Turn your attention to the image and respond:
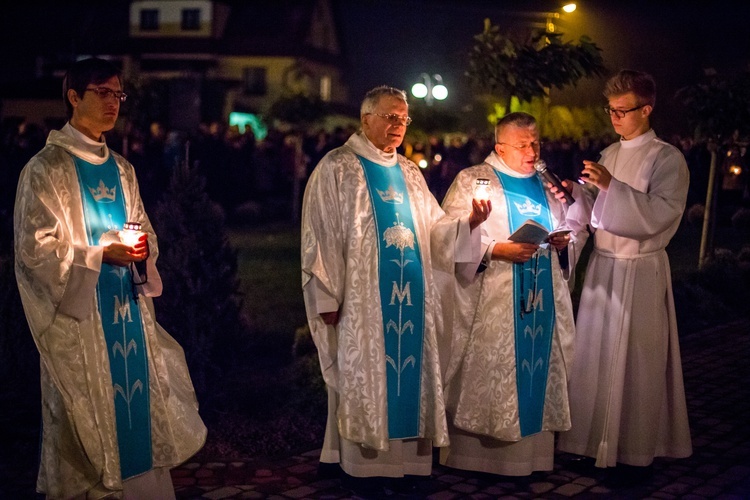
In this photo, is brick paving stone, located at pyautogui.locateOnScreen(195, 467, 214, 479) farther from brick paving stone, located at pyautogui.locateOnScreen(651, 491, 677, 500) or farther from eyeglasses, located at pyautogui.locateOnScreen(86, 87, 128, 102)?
brick paving stone, located at pyautogui.locateOnScreen(651, 491, 677, 500)

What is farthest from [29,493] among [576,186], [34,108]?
[34,108]

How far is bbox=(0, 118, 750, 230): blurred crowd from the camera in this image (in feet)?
48.8

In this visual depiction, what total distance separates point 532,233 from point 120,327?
90.6 inches

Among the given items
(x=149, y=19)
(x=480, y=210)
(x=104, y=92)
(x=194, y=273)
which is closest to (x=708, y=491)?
(x=480, y=210)

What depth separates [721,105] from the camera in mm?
12523

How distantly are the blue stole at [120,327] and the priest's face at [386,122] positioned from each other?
58.0 inches

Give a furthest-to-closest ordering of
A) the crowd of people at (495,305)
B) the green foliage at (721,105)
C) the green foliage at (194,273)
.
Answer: the green foliage at (721,105), the green foliage at (194,273), the crowd of people at (495,305)

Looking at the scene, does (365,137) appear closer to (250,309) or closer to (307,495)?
(307,495)

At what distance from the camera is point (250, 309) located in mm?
10727

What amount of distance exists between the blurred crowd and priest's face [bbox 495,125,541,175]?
27.7 ft

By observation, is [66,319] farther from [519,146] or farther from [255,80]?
[255,80]

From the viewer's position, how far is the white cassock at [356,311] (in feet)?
17.6

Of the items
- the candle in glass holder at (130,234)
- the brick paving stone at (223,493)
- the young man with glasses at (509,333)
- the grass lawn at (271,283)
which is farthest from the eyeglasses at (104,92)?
the grass lawn at (271,283)

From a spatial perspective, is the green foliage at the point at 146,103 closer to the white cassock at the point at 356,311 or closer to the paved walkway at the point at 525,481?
the paved walkway at the point at 525,481
